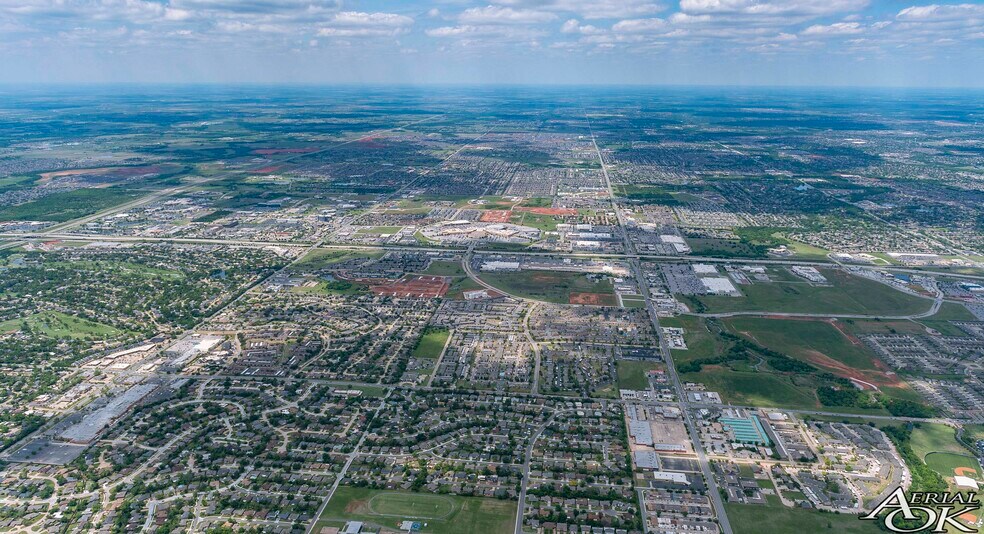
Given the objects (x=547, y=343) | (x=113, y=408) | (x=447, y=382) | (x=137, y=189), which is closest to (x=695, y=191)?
(x=547, y=343)

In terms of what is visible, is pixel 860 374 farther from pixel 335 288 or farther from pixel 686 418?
pixel 335 288

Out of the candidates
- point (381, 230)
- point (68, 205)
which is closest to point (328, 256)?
point (381, 230)

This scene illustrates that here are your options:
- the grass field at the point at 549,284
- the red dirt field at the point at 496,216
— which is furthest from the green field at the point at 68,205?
the grass field at the point at 549,284

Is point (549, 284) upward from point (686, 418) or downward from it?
upward

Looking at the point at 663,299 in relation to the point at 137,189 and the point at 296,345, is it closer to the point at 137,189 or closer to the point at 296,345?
the point at 296,345

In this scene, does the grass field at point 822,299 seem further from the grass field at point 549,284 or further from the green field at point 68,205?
the green field at point 68,205

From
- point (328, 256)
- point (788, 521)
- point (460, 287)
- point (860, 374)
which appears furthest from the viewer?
point (328, 256)
